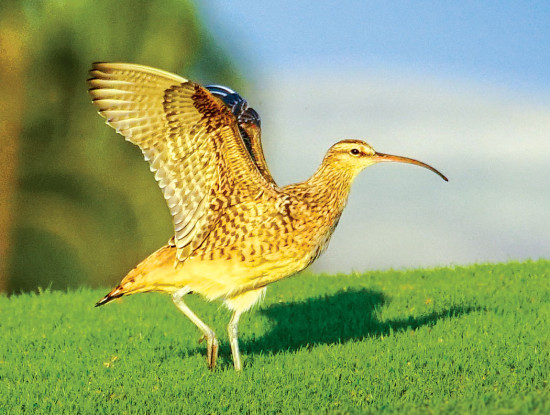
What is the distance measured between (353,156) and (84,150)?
47.0 ft

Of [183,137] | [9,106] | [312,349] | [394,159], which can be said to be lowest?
[312,349]

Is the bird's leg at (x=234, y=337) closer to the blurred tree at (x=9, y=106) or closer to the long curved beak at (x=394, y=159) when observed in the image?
the long curved beak at (x=394, y=159)

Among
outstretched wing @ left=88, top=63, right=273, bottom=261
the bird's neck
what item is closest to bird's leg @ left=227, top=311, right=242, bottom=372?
outstretched wing @ left=88, top=63, right=273, bottom=261

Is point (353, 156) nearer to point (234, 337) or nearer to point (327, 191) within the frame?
point (327, 191)

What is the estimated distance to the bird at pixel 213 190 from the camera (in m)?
7.70

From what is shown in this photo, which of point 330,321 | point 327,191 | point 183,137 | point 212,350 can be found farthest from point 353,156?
point 330,321

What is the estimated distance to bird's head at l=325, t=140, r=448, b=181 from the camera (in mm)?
8133

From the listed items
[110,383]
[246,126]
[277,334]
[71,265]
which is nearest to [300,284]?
[277,334]

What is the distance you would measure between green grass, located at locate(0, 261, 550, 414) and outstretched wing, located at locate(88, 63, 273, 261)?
1.73 metres

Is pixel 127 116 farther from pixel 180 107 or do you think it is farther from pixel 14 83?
pixel 14 83

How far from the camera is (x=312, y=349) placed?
371 inches

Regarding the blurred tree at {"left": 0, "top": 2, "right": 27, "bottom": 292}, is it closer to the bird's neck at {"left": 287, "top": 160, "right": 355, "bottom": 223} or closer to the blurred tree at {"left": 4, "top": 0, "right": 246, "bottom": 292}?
the blurred tree at {"left": 4, "top": 0, "right": 246, "bottom": 292}

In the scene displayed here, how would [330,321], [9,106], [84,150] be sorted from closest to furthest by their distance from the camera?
1. [330,321]
2. [9,106]
3. [84,150]

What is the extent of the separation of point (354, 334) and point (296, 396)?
10.2ft
